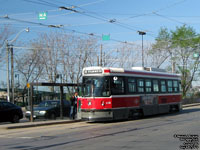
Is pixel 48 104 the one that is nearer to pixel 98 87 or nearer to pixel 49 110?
pixel 49 110

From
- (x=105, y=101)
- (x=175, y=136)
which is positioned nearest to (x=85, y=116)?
(x=105, y=101)

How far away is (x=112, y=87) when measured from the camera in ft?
61.5

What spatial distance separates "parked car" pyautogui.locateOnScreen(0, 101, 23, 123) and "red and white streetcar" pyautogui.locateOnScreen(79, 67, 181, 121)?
13.7ft

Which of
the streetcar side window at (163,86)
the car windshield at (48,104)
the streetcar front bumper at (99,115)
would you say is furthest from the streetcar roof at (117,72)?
the car windshield at (48,104)

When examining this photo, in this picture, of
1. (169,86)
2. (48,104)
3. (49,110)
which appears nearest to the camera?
(49,110)

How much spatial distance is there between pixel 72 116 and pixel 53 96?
1749 mm

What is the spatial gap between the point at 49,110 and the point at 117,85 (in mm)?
4737

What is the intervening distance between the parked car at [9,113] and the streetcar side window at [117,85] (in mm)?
6390

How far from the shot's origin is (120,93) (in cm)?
1927

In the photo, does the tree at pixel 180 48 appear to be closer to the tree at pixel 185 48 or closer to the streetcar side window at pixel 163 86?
the tree at pixel 185 48

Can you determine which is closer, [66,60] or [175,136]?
[175,136]

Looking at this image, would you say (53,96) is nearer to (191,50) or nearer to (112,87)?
(112,87)

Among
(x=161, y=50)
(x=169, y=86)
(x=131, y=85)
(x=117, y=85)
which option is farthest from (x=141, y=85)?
(x=161, y=50)

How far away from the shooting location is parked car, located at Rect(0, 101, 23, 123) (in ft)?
65.5
